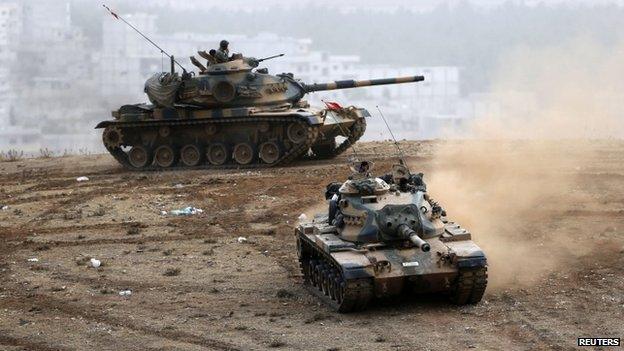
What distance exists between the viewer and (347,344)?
16.1 metres

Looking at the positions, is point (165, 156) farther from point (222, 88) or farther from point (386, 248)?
point (386, 248)

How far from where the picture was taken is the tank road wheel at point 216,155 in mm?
34375

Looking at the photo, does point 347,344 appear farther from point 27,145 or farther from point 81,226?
point 27,145

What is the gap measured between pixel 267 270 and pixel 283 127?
41.3 feet

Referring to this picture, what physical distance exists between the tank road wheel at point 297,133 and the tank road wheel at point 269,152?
60cm

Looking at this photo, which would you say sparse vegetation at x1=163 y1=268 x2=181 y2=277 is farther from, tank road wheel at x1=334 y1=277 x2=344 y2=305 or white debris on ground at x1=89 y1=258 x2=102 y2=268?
tank road wheel at x1=334 y1=277 x2=344 y2=305

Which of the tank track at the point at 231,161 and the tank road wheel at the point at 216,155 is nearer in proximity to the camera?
the tank track at the point at 231,161

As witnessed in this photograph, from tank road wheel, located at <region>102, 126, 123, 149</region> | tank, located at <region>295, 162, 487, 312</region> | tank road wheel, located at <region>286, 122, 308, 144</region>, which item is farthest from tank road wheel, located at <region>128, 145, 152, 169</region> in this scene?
tank, located at <region>295, 162, 487, 312</region>

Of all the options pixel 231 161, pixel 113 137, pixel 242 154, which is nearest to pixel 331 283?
pixel 242 154

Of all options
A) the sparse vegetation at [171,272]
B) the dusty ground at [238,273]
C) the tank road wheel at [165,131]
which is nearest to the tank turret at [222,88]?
the tank road wheel at [165,131]

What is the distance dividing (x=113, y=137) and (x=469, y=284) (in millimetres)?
19110

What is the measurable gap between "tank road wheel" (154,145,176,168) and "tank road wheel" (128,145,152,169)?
0.24 metres

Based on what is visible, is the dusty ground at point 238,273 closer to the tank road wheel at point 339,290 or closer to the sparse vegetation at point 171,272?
the sparse vegetation at point 171,272

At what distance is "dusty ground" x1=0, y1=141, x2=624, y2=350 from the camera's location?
16641 mm
